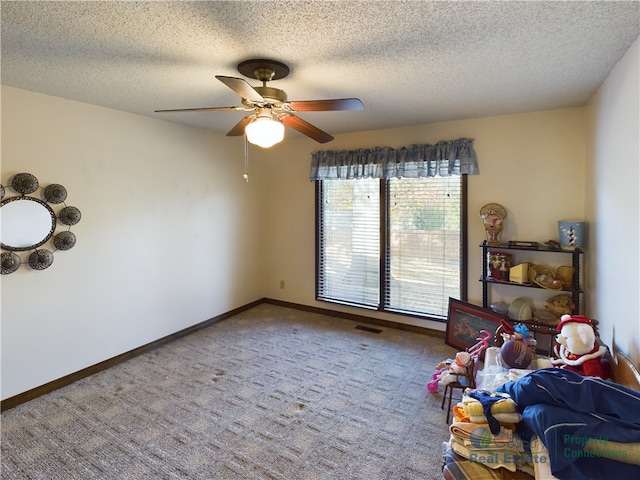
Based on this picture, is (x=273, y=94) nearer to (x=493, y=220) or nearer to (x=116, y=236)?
(x=116, y=236)

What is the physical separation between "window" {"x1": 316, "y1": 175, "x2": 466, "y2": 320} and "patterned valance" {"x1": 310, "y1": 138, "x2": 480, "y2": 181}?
13 cm

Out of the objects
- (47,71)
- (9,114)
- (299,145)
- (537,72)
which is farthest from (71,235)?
(537,72)

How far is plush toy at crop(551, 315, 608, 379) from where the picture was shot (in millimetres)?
1938

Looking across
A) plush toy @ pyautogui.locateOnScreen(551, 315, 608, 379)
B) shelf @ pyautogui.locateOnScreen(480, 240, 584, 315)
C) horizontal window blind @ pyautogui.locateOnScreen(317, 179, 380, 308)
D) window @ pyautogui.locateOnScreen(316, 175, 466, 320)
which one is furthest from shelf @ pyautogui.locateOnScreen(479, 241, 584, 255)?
horizontal window blind @ pyautogui.locateOnScreen(317, 179, 380, 308)

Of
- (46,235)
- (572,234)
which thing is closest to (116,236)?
(46,235)

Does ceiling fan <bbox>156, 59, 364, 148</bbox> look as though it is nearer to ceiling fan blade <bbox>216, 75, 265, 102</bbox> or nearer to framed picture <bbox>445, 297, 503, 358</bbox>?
ceiling fan blade <bbox>216, 75, 265, 102</bbox>

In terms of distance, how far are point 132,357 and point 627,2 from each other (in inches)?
168

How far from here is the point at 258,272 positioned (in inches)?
196

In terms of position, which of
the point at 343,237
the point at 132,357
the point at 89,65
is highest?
the point at 89,65

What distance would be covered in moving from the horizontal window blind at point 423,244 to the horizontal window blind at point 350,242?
20 cm

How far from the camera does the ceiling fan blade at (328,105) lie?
199cm

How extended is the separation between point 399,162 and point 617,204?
2.06 m

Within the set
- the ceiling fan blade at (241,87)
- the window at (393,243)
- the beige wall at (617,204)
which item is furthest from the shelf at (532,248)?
the ceiling fan blade at (241,87)

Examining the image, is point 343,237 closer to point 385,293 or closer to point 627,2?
point 385,293
